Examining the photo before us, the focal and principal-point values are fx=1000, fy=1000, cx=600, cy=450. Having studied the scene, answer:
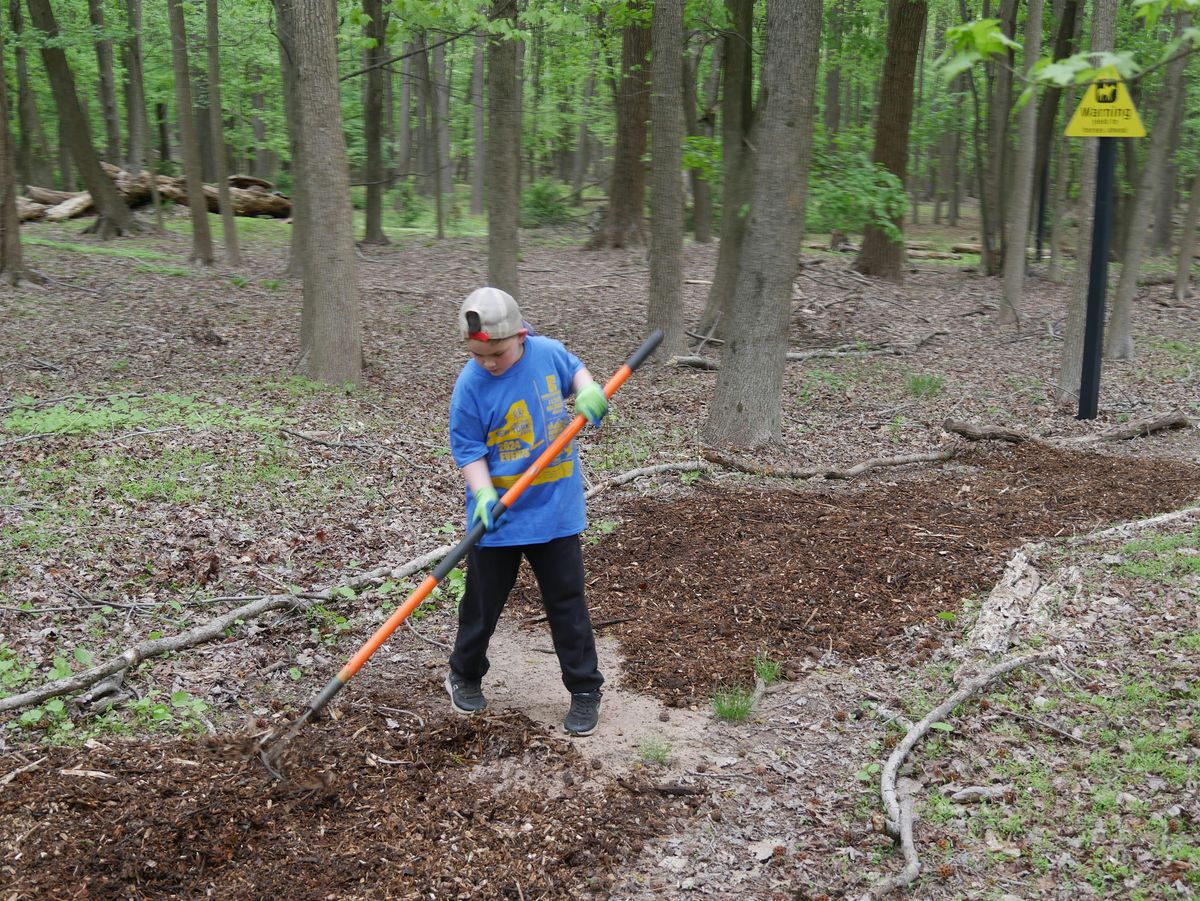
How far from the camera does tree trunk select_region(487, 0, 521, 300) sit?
474 inches

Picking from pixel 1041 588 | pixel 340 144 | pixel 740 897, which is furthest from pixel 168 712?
pixel 340 144

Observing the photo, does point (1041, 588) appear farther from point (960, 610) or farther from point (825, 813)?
point (825, 813)

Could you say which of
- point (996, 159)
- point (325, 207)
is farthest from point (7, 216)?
point (996, 159)

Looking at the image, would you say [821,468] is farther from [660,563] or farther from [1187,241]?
[1187,241]

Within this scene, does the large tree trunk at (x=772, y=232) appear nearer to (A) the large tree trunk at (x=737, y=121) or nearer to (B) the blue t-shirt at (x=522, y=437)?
(A) the large tree trunk at (x=737, y=121)

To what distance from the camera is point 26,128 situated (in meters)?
25.2

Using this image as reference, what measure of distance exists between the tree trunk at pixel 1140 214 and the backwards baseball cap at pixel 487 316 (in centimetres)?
1107

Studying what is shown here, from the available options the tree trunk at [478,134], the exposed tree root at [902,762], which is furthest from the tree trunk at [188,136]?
the exposed tree root at [902,762]

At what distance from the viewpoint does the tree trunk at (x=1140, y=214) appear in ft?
39.6

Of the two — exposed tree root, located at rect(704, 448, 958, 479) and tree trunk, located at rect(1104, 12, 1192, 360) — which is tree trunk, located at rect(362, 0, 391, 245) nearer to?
exposed tree root, located at rect(704, 448, 958, 479)

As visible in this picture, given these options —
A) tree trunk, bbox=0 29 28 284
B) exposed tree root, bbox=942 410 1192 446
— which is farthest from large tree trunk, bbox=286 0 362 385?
exposed tree root, bbox=942 410 1192 446

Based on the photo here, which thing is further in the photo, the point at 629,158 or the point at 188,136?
the point at 629,158

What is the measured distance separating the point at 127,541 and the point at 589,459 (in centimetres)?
394

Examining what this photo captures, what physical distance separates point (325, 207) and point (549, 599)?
7.04m
